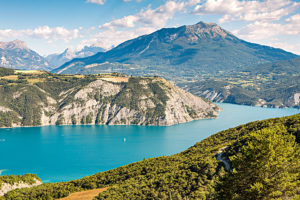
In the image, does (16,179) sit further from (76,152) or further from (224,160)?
(224,160)

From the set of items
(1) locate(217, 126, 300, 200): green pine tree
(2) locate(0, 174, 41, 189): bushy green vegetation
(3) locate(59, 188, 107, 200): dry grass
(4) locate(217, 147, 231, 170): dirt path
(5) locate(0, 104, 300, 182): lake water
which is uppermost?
(1) locate(217, 126, 300, 200): green pine tree

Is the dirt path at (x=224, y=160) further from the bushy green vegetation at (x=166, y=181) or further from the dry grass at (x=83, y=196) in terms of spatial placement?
the dry grass at (x=83, y=196)

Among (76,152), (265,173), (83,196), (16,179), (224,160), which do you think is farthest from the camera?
(76,152)

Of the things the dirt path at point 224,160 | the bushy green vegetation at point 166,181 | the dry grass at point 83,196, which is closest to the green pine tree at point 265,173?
the bushy green vegetation at point 166,181

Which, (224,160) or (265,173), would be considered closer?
(265,173)

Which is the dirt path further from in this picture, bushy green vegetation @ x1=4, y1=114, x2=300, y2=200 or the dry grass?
the dry grass

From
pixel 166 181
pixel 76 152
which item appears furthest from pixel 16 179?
pixel 76 152

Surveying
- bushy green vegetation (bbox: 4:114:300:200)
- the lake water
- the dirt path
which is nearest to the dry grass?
bushy green vegetation (bbox: 4:114:300:200)

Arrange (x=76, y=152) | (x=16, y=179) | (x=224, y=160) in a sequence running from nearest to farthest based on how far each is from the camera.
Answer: (x=224, y=160) → (x=16, y=179) → (x=76, y=152)

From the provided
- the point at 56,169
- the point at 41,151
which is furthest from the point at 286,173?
the point at 41,151

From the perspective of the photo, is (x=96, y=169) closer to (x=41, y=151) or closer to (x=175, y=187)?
(x=41, y=151)

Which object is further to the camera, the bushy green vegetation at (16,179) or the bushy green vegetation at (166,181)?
the bushy green vegetation at (16,179)
